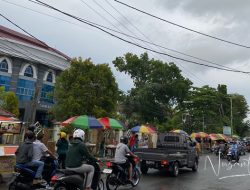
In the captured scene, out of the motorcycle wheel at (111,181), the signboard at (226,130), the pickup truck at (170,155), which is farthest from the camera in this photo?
the signboard at (226,130)

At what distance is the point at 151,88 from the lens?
47.0 metres

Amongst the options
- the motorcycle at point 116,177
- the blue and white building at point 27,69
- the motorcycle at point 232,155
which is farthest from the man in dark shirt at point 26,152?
the blue and white building at point 27,69

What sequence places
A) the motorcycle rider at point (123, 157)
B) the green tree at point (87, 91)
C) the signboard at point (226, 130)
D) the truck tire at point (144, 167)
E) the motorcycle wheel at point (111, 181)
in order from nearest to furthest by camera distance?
the motorcycle wheel at point (111, 181) < the motorcycle rider at point (123, 157) < the truck tire at point (144, 167) < the green tree at point (87, 91) < the signboard at point (226, 130)

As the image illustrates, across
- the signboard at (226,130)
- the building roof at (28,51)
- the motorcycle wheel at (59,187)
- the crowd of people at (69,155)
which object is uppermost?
the building roof at (28,51)

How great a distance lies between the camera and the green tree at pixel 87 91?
1127 inches

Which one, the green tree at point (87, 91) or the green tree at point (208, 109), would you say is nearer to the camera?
the green tree at point (87, 91)

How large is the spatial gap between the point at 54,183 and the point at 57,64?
127 ft

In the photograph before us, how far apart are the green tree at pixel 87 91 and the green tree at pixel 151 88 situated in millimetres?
17341

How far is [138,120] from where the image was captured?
157ft

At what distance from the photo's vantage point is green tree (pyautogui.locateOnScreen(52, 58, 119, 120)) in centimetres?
2862

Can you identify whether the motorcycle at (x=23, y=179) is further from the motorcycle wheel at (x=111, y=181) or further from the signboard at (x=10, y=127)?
the signboard at (x=10, y=127)

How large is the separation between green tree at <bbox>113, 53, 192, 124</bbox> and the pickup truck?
27.5 metres

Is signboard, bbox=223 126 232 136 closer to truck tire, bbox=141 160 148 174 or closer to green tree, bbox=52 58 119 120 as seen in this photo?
green tree, bbox=52 58 119 120

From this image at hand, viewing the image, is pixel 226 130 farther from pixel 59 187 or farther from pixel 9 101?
pixel 59 187
